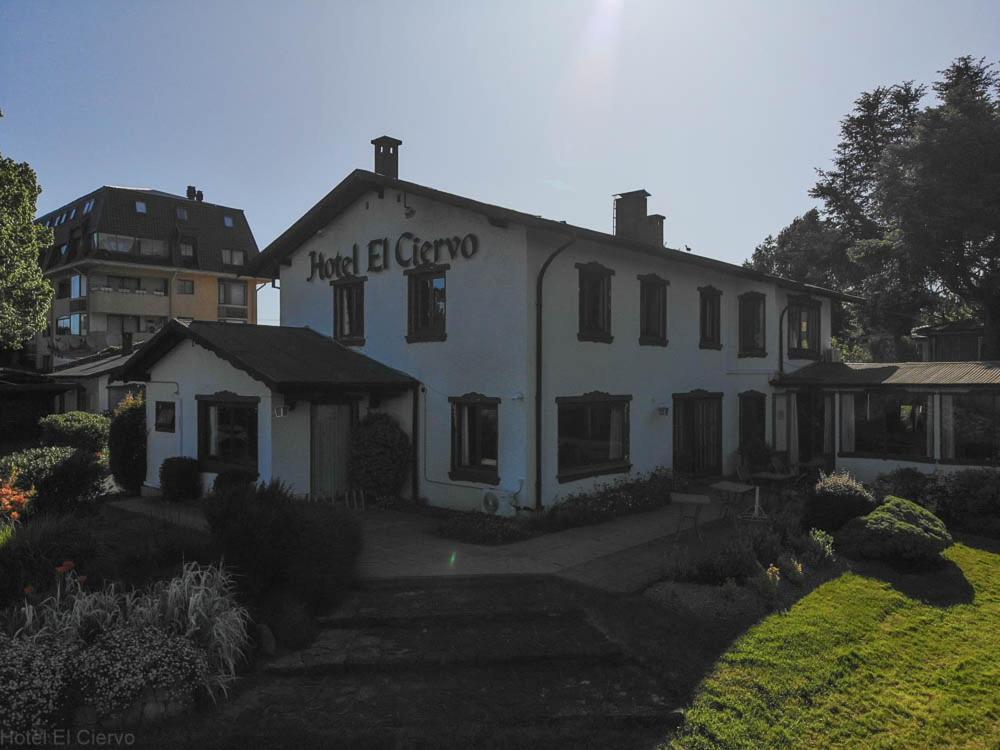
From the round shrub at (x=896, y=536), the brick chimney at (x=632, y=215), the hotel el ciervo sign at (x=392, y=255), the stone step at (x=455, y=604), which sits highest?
the brick chimney at (x=632, y=215)

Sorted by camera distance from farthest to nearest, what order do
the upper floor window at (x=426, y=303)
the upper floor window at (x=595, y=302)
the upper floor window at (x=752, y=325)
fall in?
the upper floor window at (x=752, y=325) < the upper floor window at (x=426, y=303) < the upper floor window at (x=595, y=302)

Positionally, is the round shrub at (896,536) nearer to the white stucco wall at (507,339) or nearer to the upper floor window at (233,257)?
the white stucco wall at (507,339)

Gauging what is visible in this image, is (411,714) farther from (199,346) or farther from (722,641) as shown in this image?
(199,346)

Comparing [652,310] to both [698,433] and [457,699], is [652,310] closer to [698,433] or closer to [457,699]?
[698,433]

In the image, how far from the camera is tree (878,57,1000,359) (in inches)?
1065

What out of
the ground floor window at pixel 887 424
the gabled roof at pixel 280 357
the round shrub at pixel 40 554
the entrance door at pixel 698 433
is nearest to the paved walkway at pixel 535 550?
the gabled roof at pixel 280 357

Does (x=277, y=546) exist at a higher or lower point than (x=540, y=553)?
higher

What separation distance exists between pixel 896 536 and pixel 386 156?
14.1m

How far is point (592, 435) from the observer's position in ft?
49.0

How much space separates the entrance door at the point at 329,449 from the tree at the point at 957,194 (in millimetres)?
26504

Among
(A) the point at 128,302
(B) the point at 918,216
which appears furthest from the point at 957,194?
(A) the point at 128,302

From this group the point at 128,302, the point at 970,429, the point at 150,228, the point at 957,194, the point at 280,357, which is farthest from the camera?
the point at 150,228

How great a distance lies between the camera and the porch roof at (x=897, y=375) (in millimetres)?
15969

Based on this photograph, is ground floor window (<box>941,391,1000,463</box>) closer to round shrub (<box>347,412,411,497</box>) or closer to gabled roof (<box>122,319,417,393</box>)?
gabled roof (<box>122,319,417,393</box>)
